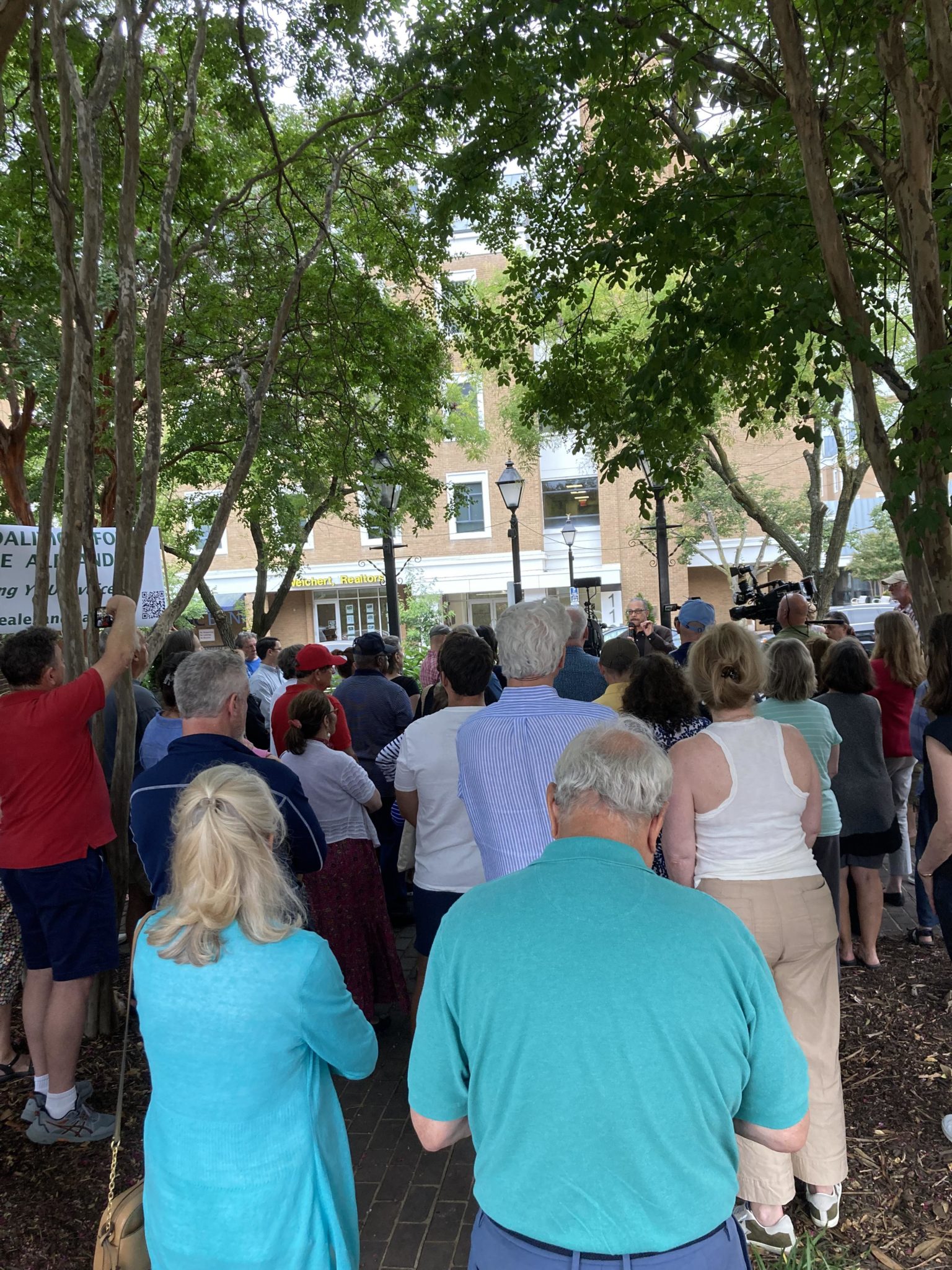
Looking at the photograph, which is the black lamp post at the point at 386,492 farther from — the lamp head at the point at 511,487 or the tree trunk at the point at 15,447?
the tree trunk at the point at 15,447

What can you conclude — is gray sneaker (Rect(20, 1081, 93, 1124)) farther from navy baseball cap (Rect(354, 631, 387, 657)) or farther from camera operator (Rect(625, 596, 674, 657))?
camera operator (Rect(625, 596, 674, 657))

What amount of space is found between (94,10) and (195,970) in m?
7.00

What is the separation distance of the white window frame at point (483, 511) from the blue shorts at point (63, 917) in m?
34.0

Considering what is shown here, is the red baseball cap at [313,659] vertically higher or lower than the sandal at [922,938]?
higher

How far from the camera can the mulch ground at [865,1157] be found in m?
3.27

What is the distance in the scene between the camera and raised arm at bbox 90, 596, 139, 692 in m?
3.83

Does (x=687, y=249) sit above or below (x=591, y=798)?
above

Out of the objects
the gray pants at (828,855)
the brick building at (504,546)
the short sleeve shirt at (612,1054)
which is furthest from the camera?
the brick building at (504,546)

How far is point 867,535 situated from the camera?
4088 centimetres

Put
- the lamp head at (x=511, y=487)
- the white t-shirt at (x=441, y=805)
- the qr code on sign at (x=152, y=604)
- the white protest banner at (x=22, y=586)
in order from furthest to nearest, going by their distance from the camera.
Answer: the lamp head at (x=511, y=487) → the qr code on sign at (x=152, y=604) → the white protest banner at (x=22, y=586) → the white t-shirt at (x=441, y=805)

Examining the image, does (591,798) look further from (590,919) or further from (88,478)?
(88,478)

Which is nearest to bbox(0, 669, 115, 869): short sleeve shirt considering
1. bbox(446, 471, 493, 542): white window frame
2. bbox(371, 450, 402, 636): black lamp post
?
bbox(371, 450, 402, 636): black lamp post

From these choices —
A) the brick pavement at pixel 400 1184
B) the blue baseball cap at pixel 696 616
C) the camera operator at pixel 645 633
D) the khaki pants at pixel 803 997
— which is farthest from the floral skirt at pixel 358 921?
the camera operator at pixel 645 633

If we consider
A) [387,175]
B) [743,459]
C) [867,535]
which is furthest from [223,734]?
[867,535]
